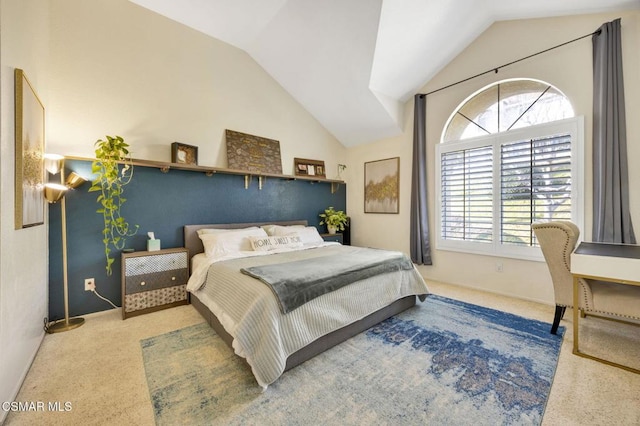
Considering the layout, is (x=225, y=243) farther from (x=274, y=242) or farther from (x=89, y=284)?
(x=89, y=284)

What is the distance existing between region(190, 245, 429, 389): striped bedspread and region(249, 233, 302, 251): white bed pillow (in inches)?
15.6

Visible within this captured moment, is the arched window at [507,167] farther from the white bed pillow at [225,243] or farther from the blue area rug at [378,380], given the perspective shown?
the white bed pillow at [225,243]

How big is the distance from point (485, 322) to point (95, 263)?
162 inches

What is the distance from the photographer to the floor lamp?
235cm

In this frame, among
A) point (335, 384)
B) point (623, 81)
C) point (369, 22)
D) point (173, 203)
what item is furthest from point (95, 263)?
point (623, 81)

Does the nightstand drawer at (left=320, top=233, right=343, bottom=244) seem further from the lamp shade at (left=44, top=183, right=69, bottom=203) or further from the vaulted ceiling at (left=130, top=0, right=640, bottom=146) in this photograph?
the lamp shade at (left=44, top=183, right=69, bottom=203)

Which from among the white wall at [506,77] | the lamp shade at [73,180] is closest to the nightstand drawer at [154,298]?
the lamp shade at [73,180]

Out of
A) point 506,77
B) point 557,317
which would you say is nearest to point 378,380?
point 557,317

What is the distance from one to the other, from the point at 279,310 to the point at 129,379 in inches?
43.8

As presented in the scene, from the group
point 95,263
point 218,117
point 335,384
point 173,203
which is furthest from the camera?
point 218,117

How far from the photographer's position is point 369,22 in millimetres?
2953

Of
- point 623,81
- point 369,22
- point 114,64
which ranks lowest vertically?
point 623,81

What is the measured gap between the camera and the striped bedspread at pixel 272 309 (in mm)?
1679

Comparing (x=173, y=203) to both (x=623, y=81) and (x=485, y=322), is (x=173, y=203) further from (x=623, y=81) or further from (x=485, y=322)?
(x=623, y=81)
